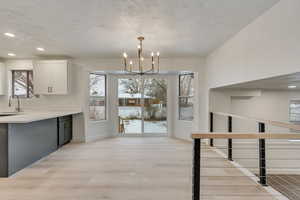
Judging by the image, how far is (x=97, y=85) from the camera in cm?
610

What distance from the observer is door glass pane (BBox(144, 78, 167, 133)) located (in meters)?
6.46

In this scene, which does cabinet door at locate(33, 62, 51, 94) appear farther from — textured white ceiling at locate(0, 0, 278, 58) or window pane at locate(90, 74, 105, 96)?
window pane at locate(90, 74, 105, 96)

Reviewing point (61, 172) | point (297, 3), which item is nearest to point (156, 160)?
point (61, 172)

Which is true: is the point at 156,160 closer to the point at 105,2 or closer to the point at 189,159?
the point at 189,159

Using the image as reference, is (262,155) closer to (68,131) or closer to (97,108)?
(68,131)

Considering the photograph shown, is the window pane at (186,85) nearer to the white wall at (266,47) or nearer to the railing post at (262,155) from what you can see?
the white wall at (266,47)

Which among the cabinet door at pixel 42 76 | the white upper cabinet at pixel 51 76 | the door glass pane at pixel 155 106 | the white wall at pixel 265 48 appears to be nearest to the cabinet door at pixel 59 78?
the white upper cabinet at pixel 51 76

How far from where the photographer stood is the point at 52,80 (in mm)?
5090

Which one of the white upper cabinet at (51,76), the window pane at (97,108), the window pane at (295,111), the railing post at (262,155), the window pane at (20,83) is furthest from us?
the window pane at (97,108)

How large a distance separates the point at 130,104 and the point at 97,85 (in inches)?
50.4

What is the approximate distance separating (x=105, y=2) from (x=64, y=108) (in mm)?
3962

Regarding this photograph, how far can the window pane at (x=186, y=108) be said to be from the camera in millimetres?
5846

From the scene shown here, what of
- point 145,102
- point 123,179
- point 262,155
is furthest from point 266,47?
point 145,102

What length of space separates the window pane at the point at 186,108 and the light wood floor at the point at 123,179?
174 centimetres
